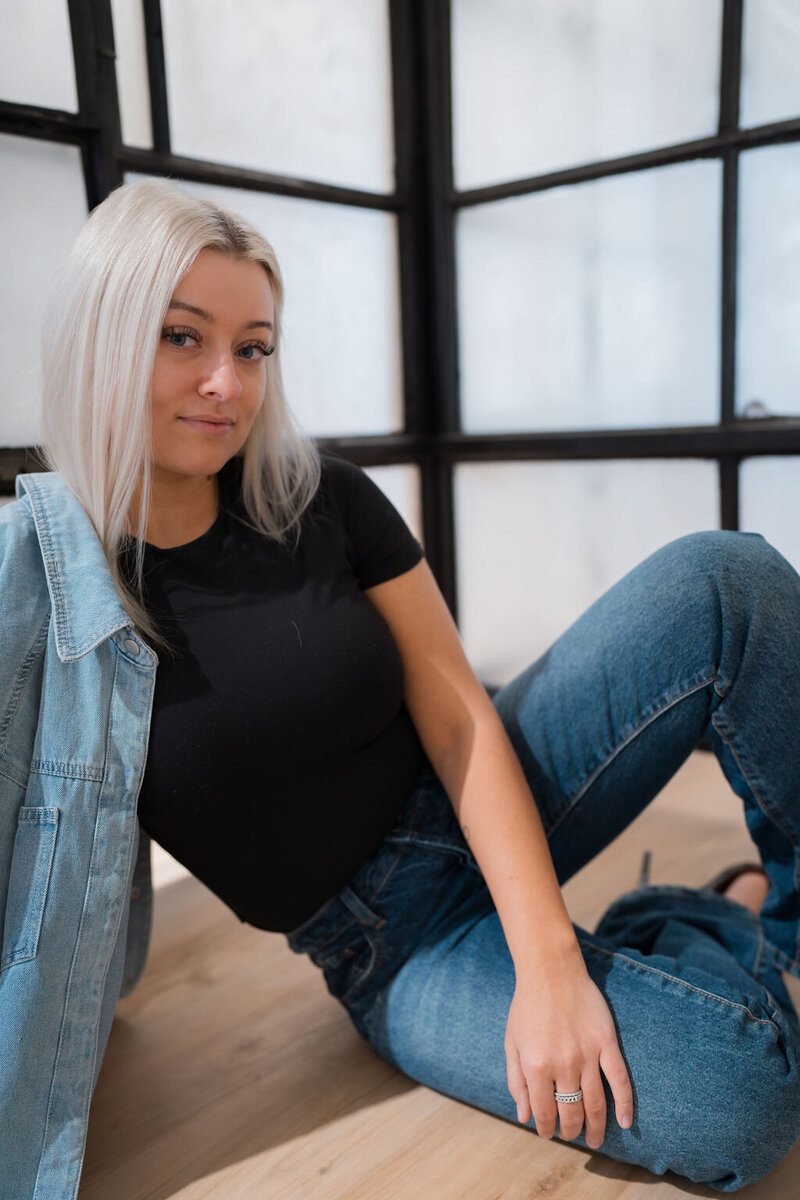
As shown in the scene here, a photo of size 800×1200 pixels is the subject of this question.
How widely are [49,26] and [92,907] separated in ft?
4.65

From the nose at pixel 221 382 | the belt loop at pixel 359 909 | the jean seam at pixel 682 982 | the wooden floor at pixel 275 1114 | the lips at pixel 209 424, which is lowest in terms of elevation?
the wooden floor at pixel 275 1114

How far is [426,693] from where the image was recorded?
119 cm

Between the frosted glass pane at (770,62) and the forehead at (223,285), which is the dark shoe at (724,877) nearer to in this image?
the forehead at (223,285)

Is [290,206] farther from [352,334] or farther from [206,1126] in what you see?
[206,1126]

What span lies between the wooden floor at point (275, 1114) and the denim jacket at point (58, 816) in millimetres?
192

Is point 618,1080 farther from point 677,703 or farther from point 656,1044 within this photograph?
point 677,703

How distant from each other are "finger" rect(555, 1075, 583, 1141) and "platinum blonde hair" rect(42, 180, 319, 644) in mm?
566

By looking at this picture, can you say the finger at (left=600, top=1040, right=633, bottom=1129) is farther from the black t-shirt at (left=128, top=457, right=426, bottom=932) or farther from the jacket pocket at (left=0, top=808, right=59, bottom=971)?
the jacket pocket at (left=0, top=808, right=59, bottom=971)

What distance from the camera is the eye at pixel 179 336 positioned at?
1.01 m

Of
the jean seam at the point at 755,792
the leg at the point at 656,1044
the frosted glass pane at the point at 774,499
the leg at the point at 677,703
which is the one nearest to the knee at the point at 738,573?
the leg at the point at 677,703

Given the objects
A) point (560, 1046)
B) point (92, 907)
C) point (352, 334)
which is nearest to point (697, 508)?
point (352, 334)

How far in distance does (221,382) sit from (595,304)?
1.44 metres

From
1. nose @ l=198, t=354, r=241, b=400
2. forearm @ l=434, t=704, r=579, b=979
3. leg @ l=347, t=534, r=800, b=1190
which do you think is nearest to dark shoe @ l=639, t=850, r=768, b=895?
leg @ l=347, t=534, r=800, b=1190

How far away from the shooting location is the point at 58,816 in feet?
3.08
